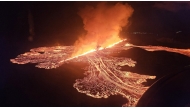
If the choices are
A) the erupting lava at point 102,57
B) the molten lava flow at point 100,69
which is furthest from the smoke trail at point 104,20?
the molten lava flow at point 100,69

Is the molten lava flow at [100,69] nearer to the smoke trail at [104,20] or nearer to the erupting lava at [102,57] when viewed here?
the erupting lava at [102,57]

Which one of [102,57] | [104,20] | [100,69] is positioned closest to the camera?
[100,69]

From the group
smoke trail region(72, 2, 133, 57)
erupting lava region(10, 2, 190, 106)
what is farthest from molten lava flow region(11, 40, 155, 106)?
smoke trail region(72, 2, 133, 57)

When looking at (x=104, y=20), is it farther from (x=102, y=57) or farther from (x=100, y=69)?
(x=100, y=69)

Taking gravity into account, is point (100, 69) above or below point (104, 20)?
below

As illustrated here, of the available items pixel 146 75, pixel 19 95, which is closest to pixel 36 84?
pixel 19 95

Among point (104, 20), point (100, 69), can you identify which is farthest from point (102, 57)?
point (104, 20)

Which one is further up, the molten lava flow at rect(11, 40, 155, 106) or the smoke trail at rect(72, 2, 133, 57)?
the smoke trail at rect(72, 2, 133, 57)

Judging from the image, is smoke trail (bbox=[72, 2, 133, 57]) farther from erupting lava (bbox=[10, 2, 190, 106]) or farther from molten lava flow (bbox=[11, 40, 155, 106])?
Answer: molten lava flow (bbox=[11, 40, 155, 106])
